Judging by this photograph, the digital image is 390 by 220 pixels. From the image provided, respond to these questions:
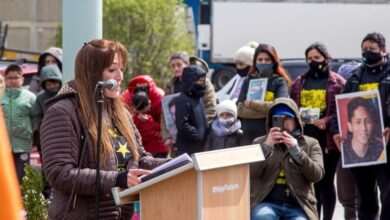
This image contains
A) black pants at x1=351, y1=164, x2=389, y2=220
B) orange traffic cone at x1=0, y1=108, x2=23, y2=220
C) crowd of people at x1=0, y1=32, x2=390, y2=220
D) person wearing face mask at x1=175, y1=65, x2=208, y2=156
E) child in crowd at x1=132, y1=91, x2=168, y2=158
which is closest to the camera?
orange traffic cone at x1=0, y1=108, x2=23, y2=220

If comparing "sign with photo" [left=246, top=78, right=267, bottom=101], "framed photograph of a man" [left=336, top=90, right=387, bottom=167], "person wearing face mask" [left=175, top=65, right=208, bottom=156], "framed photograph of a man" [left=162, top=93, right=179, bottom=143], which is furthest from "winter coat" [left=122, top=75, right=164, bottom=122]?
"framed photograph of a man" [left=336, top=90, right=387, bottom=167]

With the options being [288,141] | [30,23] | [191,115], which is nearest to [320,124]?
[191,115]

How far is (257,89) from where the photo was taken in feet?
31.1

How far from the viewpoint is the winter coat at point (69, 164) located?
15.8ft

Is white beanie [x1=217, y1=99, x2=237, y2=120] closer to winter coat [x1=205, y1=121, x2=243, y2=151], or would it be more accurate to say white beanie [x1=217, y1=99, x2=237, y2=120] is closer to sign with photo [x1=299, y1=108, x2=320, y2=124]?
winter coat [x1=205, y1=121, x2=243, y2=151]

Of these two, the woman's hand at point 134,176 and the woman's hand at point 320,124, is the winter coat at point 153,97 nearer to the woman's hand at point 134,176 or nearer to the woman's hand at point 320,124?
the woman's hand at point 320,124

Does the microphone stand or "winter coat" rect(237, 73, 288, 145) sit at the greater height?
the microphone stand

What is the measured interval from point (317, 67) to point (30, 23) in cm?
2949

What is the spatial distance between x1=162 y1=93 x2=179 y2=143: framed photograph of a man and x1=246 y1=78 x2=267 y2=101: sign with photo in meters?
1.08

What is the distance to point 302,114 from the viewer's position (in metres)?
9.35

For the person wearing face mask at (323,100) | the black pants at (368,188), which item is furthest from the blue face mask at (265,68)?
the black pants at (368,188)

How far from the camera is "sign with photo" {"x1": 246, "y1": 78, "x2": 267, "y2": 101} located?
9.43 meters

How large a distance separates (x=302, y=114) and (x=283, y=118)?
143cm

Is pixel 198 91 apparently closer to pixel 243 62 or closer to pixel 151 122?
pixel 151 122
